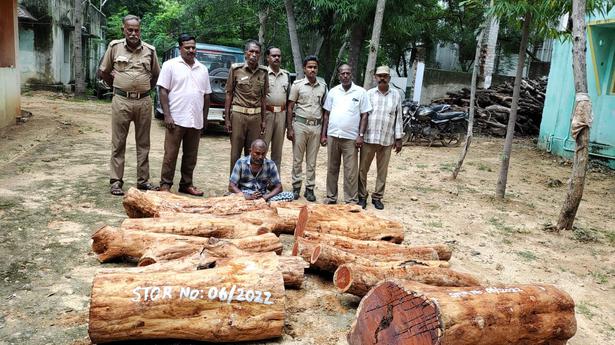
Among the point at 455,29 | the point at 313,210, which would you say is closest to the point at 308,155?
the point at 313,210

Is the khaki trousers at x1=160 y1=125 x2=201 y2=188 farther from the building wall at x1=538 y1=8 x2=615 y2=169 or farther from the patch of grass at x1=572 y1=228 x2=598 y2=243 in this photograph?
the building wall at x1=538 y1=8 x2=615 y2=169

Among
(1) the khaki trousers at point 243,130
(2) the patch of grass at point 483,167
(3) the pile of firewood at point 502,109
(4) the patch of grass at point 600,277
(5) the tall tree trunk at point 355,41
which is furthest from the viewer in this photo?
(3) the pile of firewood at point 502,109

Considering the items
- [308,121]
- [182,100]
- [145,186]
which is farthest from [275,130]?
[145,186]

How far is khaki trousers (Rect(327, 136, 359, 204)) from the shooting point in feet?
20.7

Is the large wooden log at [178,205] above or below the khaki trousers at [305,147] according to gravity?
below

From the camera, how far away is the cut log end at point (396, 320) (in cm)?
269

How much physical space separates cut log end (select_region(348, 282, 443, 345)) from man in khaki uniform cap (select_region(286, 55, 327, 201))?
3621 millimetres

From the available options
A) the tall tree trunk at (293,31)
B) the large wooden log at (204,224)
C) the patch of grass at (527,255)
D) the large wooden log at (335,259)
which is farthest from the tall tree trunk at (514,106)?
the tall tree trunk at (293,31)

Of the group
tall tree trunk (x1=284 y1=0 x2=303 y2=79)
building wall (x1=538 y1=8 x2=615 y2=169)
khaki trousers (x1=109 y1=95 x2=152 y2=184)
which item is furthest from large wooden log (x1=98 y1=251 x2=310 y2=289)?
tall tree trunk (x1=284 y1=0 x2=303 y2=79)

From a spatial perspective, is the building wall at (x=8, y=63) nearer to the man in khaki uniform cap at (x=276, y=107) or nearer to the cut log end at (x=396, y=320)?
the man in khaki uniform cap at (x=276, y=107)

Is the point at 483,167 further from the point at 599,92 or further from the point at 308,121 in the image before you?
the point at 308,121

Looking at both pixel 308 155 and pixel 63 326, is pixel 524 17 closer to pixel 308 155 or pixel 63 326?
pixel 308 155

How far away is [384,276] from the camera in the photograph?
3670 millimetres

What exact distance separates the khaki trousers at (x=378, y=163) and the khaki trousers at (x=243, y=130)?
136 cm
